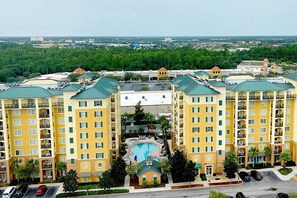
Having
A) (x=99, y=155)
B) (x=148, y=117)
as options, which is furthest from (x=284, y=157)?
(x=148, y=117)

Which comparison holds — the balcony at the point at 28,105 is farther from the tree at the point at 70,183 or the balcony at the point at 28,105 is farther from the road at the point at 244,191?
the road at the point at 244,191

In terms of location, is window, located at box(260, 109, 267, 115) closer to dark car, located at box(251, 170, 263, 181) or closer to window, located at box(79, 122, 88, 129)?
dark car, located at box(251, 170, 263, 181)

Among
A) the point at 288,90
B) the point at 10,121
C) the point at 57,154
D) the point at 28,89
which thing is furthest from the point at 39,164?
the point at 288,90

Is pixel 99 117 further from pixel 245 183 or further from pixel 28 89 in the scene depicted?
pixel 245 183

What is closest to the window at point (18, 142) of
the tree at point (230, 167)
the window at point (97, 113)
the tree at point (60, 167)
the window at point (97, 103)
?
the tree at point (60, 167)

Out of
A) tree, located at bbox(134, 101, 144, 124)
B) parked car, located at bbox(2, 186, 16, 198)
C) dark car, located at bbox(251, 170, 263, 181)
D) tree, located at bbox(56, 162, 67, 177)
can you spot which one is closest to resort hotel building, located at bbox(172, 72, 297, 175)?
dark car, located at bbox(251, 170, 263, 181)
